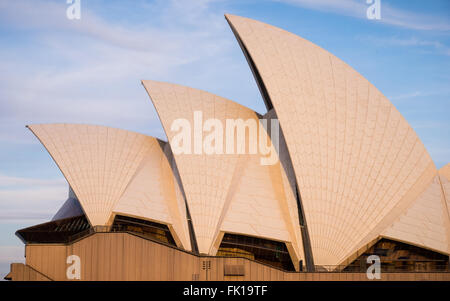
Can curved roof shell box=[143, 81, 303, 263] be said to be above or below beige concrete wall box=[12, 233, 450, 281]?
above

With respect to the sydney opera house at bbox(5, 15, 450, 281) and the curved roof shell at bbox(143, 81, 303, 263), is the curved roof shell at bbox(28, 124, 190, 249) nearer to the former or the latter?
the sydney opera house at bbox(5, 15, 450, 281)

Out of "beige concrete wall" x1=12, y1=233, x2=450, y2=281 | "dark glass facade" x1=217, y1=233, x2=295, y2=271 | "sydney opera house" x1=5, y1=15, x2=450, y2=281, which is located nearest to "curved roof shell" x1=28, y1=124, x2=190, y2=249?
"sydney opera house" x1=5, y1=15, x2=450, y2=281

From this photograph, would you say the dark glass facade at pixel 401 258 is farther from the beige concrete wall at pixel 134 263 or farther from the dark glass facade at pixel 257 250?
the dark glass facade at pixel 257 250

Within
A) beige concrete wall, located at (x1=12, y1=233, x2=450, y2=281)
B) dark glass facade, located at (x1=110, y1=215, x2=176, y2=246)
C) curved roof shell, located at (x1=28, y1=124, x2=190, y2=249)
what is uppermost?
curved roof shell, located at (x1=28, y1=124, x2=190, y2=249)

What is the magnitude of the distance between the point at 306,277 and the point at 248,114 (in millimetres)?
13492

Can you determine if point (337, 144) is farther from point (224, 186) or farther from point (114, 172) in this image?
point (114, 172)

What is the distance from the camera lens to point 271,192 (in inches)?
1588

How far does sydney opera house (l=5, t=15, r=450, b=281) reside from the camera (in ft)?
120

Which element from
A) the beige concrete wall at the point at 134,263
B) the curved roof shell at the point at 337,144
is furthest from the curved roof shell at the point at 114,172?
the curved roof shell at the point at 337,144

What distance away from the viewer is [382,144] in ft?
A: 132

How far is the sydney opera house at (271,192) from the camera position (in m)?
36.7

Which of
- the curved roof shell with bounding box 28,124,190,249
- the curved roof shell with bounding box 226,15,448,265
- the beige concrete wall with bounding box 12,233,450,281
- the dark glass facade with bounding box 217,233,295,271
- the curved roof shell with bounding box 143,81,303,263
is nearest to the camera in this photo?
the beige concrete wall with bounding box 12,233,450,281

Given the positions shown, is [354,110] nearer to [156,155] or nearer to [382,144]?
[382,144]
